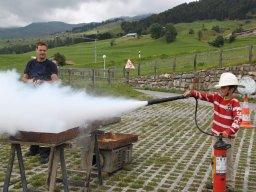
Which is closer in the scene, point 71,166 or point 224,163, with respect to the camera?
point 224,163

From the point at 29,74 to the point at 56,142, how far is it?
3.11 meters

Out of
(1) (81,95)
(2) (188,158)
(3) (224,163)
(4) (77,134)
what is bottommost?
(2) (188,158)

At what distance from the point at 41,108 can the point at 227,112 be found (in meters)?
2.93

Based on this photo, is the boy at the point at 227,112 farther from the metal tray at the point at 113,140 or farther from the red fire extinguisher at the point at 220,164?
the metal tray at the point at 113,140

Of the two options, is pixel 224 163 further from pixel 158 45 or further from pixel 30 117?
pixel 158 45

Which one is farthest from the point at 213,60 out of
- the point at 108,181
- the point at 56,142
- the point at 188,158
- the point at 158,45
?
the point at 158,45

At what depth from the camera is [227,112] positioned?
6301mm

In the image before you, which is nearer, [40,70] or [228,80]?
[228,80]

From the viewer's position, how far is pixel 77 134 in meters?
5.77

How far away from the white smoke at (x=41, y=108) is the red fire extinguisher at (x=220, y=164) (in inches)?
72.6

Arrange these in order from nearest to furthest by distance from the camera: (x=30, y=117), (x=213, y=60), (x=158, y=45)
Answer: (x=30, y=117), (x=213, y=60), (x=158, y=45)

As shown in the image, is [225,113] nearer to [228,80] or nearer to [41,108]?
[228,80]

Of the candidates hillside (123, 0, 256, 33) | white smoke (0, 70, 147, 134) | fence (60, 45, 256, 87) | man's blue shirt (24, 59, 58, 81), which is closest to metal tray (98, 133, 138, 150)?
white smoke (0, 70, 147, 134)

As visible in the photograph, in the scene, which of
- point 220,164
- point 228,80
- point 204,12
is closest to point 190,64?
point 228,80
